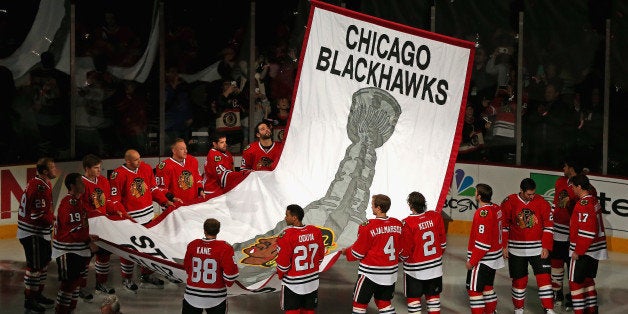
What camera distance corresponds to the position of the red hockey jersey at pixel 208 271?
6.39 meters

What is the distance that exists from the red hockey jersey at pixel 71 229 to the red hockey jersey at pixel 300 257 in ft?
5.87

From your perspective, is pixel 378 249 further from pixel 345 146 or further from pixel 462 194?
pixel 462 194

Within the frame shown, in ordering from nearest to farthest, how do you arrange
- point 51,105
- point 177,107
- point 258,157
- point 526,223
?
point 526,223, point 258,157, point 51,105, point 177,107

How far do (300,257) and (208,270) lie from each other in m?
0.65

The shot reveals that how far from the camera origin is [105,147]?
12336 millimetres

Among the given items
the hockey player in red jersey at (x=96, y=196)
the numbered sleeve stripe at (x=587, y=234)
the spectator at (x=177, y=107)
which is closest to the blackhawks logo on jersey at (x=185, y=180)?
the hockey player in red jersey at (x=96, y=196)

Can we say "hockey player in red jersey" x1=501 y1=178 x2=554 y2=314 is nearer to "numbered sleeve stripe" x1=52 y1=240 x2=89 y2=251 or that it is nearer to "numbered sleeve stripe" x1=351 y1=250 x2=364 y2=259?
"numbered sleeve stripe" x1=351 y1=250 x2=364 y2=259

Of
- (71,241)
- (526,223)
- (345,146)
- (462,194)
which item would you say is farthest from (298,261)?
(462,194)

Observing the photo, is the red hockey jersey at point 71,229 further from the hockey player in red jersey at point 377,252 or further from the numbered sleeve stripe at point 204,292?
the hockey player in red jersey at point 377,252

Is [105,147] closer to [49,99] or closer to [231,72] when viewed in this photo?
[49,99]

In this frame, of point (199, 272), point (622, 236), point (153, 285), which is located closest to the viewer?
point (199, 272)

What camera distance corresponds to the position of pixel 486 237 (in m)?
7.45

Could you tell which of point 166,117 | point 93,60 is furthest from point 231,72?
point 93,60

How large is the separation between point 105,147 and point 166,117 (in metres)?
0.94
